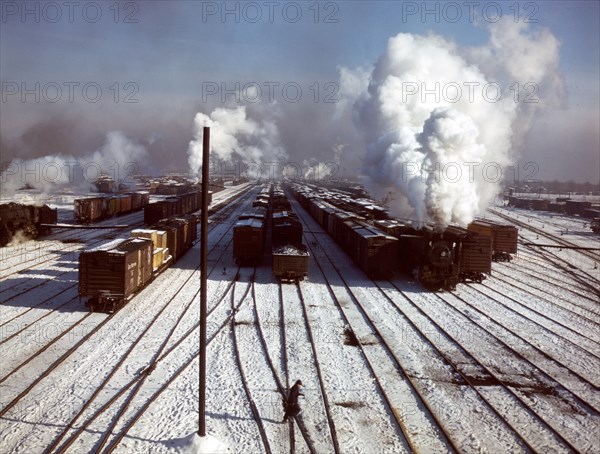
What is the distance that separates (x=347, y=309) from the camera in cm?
1973

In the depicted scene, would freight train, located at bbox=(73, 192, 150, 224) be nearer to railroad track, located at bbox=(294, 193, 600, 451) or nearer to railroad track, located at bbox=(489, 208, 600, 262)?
railroad track, located at bbox=(294, 193, 600, 451)

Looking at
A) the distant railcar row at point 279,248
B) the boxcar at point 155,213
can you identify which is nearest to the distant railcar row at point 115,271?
the distant railcar row at point 279,248

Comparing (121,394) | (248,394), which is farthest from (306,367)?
(121,394)

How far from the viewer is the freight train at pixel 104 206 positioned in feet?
144

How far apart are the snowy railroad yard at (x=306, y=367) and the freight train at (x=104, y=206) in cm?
2129

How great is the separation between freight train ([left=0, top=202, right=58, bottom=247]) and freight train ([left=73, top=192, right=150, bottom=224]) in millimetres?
4869

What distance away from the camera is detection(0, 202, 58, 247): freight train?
32.8 meters

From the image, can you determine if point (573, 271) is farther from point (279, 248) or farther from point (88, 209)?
point (88, 209)

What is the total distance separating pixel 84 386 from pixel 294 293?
38.4 ft

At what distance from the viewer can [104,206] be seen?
4934cm

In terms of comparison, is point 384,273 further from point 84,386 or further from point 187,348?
point 84,386

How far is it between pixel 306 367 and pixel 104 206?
42.8m

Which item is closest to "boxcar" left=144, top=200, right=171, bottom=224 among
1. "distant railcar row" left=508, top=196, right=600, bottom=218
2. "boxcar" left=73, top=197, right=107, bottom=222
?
"boxcar" left=73, top=197, right=107, bottom=222

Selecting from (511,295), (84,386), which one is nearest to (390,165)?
(511,295)
